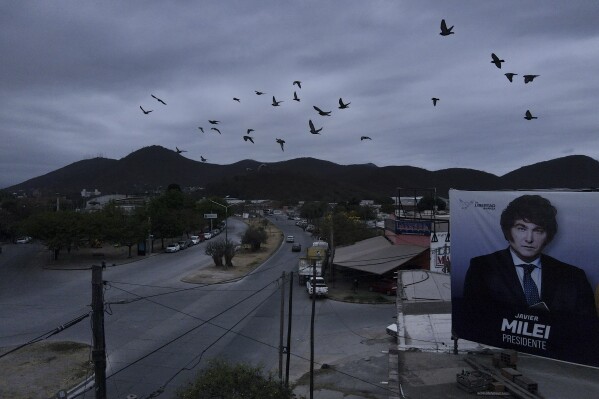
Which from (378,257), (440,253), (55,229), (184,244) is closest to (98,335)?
(440,253)

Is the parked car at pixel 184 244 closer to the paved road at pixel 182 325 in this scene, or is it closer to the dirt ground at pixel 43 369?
the paved road at pixel 182 325

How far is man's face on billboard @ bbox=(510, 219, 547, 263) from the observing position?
1216 cm

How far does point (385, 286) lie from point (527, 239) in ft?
86.0

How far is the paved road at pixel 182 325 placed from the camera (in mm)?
20734

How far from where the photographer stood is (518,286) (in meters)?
12.4

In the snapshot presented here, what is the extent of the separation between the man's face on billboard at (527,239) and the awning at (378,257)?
80.8 ft

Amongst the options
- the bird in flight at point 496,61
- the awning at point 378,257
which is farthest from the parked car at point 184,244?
the bird in flight at point 496,61

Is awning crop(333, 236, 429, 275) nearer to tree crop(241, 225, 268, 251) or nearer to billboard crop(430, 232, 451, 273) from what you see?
billboard crop(430, 232, 451, 273)

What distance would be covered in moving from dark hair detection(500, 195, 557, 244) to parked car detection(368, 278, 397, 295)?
25231 mm

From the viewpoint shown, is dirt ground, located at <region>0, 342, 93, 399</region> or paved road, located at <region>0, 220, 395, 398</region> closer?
dirt ground, located at <region>0, 342, 93, 399</region>

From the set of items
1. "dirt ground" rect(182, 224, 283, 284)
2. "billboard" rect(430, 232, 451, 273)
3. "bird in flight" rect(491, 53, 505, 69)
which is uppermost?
"bird in flight" rect(491, 53, 505, 69)

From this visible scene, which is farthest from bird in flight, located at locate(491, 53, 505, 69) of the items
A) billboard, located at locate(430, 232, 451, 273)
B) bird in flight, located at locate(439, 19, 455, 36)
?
billboard, located at locate(430, 232, 451, 273)

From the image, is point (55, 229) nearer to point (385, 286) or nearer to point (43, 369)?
point (385, 286)

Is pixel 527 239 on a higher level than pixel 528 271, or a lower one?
higher
